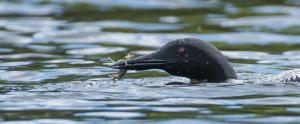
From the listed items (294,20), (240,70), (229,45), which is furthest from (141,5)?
(240,70)

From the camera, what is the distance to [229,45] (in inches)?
589

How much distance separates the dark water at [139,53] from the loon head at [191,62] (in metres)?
0.21

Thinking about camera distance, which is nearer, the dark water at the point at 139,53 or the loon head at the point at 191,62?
the dark water at the point at 139,53

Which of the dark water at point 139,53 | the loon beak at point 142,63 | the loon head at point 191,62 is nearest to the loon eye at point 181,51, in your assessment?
the loon head at point 191,62

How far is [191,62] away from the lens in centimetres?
1056

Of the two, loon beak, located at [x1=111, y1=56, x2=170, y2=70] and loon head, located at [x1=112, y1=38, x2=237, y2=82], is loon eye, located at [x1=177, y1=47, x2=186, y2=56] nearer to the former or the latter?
loon head, located at [x1=112, y1=38, x2=237, y2=82]

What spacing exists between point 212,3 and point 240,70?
25.4 ft

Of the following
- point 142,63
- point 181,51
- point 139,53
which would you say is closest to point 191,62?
point 181,51

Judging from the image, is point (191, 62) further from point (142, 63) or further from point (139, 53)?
point (139, 53)

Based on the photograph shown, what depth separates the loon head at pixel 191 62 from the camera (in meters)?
10.5

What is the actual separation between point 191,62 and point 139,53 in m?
Result: 3.42

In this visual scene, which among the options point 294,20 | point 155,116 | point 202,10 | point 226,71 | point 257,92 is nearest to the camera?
point 155,116

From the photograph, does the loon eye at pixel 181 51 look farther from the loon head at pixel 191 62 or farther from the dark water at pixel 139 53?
the dark water at pixel 139 53

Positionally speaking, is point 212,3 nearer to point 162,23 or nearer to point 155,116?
point 162,23
